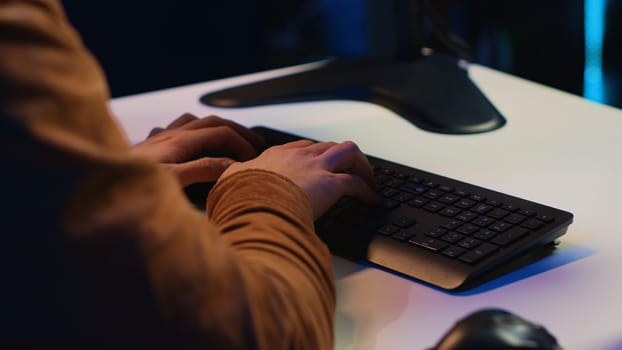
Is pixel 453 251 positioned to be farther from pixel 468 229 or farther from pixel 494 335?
pixel 494 335

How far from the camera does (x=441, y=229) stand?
0.73 m

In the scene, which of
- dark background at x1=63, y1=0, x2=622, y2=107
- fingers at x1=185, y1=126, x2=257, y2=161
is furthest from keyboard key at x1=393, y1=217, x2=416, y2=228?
dark background at x1=63, y1=0, x2=622, y2=107

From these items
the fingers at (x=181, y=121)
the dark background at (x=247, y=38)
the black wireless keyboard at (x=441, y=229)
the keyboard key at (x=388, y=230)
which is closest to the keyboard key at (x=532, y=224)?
the black wireless keyboard at (x=441, y=229)

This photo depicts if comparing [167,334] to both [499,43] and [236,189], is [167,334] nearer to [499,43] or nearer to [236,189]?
[236,189]

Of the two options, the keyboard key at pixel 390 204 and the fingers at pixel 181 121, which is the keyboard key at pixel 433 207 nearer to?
the keyboard key at pixel 390 204

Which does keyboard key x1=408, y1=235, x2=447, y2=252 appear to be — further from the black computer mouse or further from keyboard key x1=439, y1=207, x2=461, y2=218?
the black computer mouse

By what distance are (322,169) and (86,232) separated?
13.6 inches

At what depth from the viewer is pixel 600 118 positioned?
1.06 metres

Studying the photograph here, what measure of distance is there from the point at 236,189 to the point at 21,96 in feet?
0.87

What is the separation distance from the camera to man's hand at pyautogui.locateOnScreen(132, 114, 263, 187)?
0.84m

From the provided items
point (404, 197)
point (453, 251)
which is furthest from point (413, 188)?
point (453, 251)

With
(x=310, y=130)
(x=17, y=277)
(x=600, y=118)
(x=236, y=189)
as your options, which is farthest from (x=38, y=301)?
(x=600, y=118)

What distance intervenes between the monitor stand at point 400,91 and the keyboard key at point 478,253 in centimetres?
35

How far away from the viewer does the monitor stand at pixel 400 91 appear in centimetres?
106
